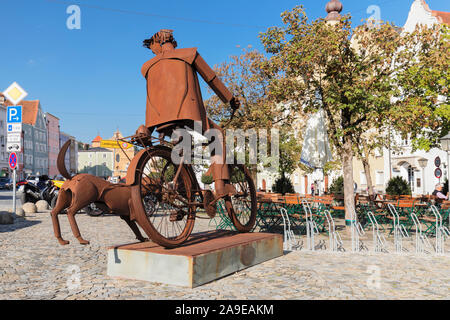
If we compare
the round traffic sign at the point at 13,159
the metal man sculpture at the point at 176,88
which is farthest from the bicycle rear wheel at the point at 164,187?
the round traffic sign at the point at 13,159

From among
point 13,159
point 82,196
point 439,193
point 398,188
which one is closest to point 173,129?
point 82,196

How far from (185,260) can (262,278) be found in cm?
120

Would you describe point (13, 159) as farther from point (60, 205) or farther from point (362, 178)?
point (362, 178)

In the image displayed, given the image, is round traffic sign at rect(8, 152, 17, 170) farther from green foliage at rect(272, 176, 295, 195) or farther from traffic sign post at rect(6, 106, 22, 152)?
green foliage at rect(272, 176, 295, 195)

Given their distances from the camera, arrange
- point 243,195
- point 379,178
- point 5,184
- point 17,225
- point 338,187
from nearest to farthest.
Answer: point 243,195
point 17,225
point 338,187
point 379,178
point 5,184

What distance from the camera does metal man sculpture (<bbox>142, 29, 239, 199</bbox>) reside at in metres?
6.00

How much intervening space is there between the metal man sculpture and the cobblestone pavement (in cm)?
162

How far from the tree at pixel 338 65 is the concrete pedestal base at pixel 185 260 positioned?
477 cm

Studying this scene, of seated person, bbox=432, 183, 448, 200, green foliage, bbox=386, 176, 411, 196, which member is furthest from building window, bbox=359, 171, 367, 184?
seated person, bbox=432, 183, 448, 200

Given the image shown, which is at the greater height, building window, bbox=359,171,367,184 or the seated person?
building window, bbox=359,171,367,184

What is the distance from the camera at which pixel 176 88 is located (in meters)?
6.04

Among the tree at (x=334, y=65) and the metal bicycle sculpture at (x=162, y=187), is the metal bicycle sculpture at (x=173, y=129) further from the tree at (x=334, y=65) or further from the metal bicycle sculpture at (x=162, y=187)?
the tree at (x=334, y=65)
